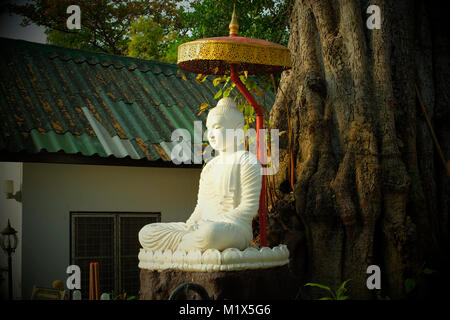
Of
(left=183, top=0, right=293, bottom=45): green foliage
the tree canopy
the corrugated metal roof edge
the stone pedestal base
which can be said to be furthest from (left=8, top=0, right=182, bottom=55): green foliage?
the stone pedestal base

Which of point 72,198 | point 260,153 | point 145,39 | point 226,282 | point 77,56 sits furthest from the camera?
point 145,39

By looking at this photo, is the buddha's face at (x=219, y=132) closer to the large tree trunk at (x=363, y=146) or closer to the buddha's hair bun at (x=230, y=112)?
the buddha's hair bun at (x=230, y=112)

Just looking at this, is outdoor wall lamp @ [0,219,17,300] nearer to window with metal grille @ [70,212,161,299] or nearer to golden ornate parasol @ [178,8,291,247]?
window with metal grille @ [70,212,161,299]

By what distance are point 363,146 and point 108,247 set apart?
3831 millimetres

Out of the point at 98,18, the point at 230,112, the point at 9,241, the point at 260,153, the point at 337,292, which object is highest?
the point at 98,18

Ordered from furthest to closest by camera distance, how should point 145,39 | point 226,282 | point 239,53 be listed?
point 145,39 < point 239,53 < point 226,282

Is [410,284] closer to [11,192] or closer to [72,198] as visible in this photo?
[72,198]

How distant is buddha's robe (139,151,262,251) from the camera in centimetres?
518

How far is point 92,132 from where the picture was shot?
789 cm

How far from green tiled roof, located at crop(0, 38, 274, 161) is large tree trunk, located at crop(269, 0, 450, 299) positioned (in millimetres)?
1986

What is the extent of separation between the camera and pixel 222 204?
227 inches

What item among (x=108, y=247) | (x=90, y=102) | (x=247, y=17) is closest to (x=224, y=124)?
(x=108, y=247)

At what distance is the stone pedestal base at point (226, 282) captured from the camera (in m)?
5.05
